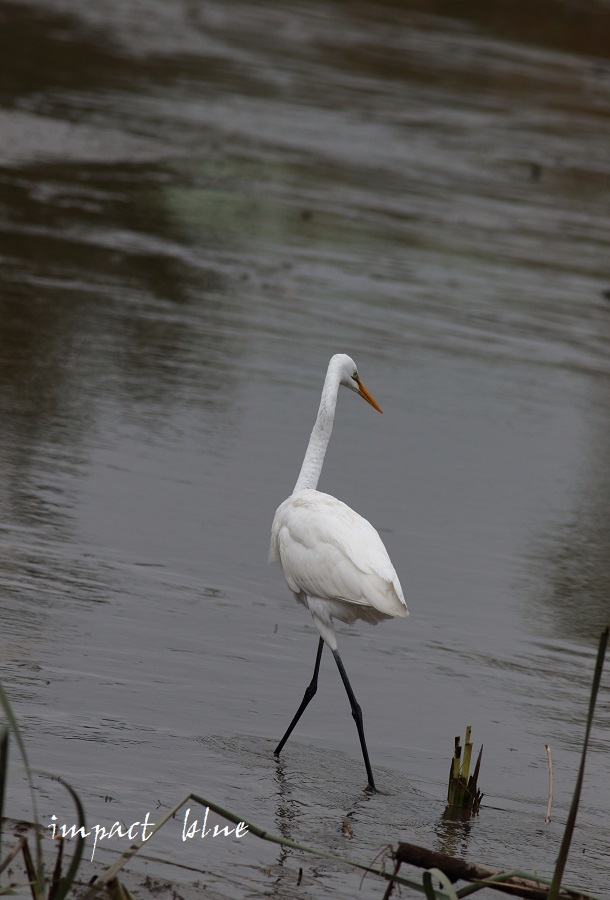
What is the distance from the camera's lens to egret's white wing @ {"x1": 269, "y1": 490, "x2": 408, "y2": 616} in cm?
576

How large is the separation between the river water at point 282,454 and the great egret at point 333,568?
437 millimetres

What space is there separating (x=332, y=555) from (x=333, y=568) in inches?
2.4

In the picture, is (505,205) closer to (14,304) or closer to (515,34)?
(14,304)

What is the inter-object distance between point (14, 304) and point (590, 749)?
677 cm

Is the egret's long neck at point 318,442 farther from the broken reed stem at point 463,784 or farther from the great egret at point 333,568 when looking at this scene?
the broken reed stem at point 463,784

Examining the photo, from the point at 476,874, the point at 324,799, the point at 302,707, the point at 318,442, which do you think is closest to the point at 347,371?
the point at 318,442

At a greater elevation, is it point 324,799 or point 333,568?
point 333,568

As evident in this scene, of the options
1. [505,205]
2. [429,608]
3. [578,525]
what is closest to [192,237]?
[505,205]

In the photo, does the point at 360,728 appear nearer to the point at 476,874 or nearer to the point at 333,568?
the point at 333,568

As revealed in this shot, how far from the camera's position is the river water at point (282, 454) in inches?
217

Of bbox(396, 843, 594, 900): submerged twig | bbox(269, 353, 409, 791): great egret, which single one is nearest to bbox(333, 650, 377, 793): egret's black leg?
bbox(269, 353, 409, 791): great egret

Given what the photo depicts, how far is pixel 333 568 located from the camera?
19.2 ft

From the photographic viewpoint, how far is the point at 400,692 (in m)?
6.52

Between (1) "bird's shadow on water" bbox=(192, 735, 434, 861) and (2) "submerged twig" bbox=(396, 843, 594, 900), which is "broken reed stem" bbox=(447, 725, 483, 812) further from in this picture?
(2) "submerged twig" bbox=(396, 843, 594, 900)
